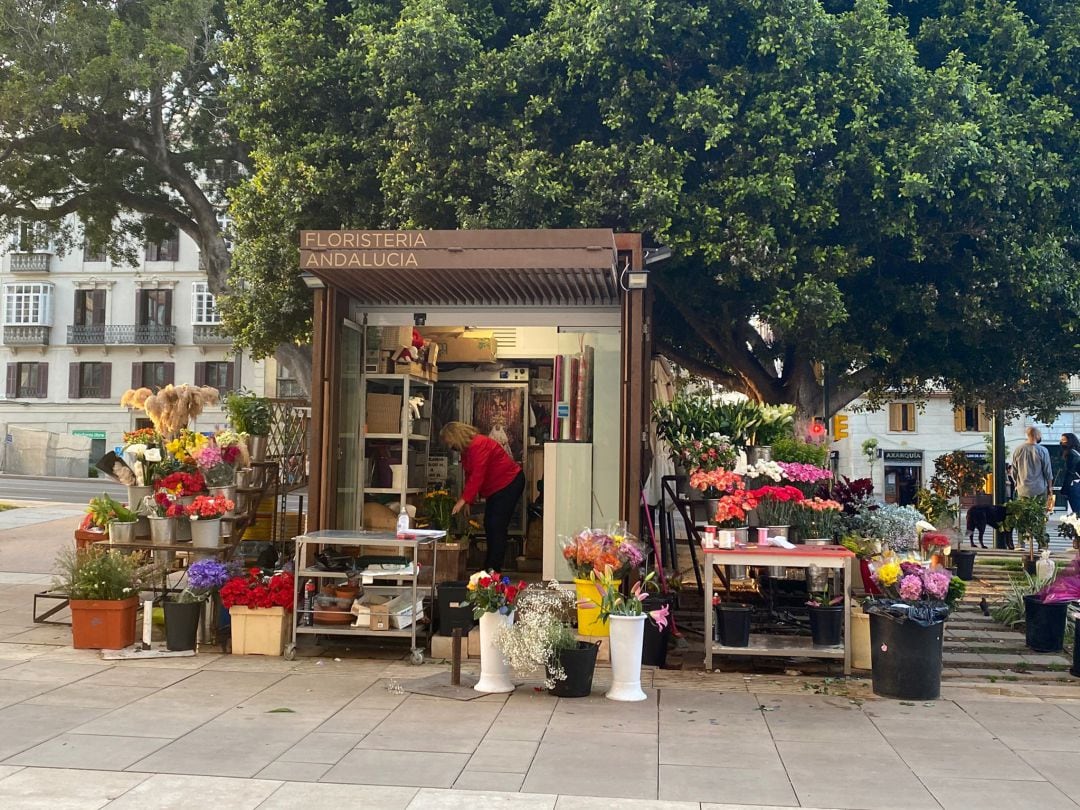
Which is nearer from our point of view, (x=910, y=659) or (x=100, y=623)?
(x=910, y=659)

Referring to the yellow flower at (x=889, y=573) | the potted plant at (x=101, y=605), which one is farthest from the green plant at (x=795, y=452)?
the potted plant at (x=101, y=605)

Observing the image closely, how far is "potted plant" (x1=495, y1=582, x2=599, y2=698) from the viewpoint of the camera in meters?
6.88

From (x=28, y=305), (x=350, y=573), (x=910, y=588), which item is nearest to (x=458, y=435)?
(x=350, y=573)

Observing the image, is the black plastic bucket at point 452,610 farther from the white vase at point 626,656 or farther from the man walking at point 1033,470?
the man walking at point 1033,470

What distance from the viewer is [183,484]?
9.04 meters

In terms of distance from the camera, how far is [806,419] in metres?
15.5

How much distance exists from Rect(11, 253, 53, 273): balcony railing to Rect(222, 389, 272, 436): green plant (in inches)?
1660

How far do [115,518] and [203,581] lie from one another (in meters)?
1.32

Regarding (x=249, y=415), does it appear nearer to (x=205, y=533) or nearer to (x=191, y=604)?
(x=205, y=533)

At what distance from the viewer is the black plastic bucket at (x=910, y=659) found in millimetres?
7203

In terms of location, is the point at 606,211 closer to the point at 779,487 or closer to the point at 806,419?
the point at 779,487

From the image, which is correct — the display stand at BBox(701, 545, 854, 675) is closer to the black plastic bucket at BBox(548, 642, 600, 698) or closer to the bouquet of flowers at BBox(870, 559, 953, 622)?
the bouquet of flowers at BBox(870, 559, 953, 622)

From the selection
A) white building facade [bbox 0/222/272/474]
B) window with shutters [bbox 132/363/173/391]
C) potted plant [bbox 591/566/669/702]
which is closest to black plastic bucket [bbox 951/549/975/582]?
potted plant [bbox 591/566/669/702]

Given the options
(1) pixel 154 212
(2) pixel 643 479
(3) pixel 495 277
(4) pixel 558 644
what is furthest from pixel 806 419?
(1) pixel 154 212
